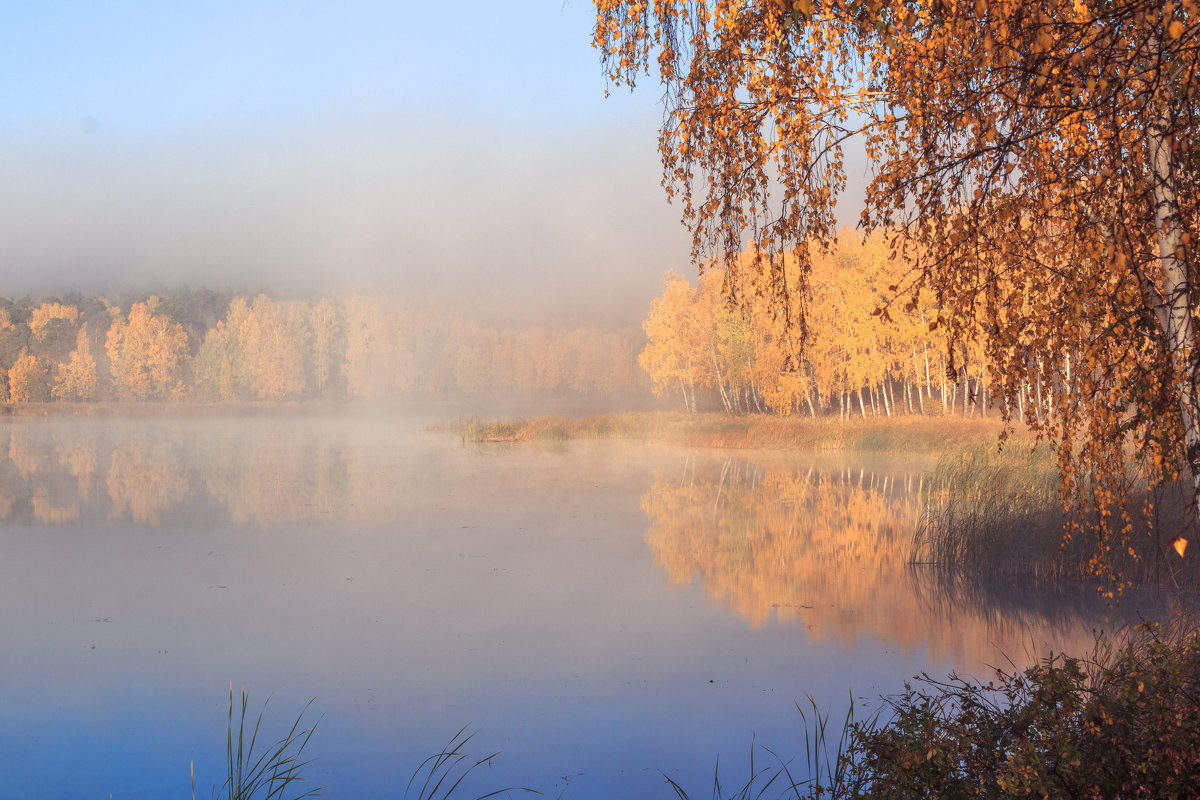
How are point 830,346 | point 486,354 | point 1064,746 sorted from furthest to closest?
1. point 486,354
2. point 830,346
3. point 1064,746

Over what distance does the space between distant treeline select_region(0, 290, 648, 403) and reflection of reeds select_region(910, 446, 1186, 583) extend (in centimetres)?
7587

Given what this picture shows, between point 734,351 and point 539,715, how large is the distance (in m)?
37.0

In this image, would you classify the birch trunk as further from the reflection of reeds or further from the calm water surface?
the reflection of reeds

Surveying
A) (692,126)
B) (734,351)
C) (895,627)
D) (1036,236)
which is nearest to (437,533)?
(895,627)

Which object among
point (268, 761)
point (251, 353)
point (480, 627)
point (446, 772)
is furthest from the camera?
point (251, 353)

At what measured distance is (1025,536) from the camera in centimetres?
1148

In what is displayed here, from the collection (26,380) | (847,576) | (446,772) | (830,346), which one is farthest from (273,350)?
(446,772)

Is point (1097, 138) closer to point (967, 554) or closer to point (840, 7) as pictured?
point (840, 7)

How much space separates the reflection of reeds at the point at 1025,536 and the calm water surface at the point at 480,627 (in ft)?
1.41

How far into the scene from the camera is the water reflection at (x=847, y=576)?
968cm

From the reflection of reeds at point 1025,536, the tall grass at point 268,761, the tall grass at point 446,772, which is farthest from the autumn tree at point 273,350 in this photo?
the tall grass at point 446,772

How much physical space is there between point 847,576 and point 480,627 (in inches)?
215

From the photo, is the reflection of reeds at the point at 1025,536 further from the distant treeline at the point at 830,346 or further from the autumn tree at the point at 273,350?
the autumn tree at the point at 273,350

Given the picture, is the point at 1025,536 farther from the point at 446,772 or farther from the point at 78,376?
the point at 78,376
